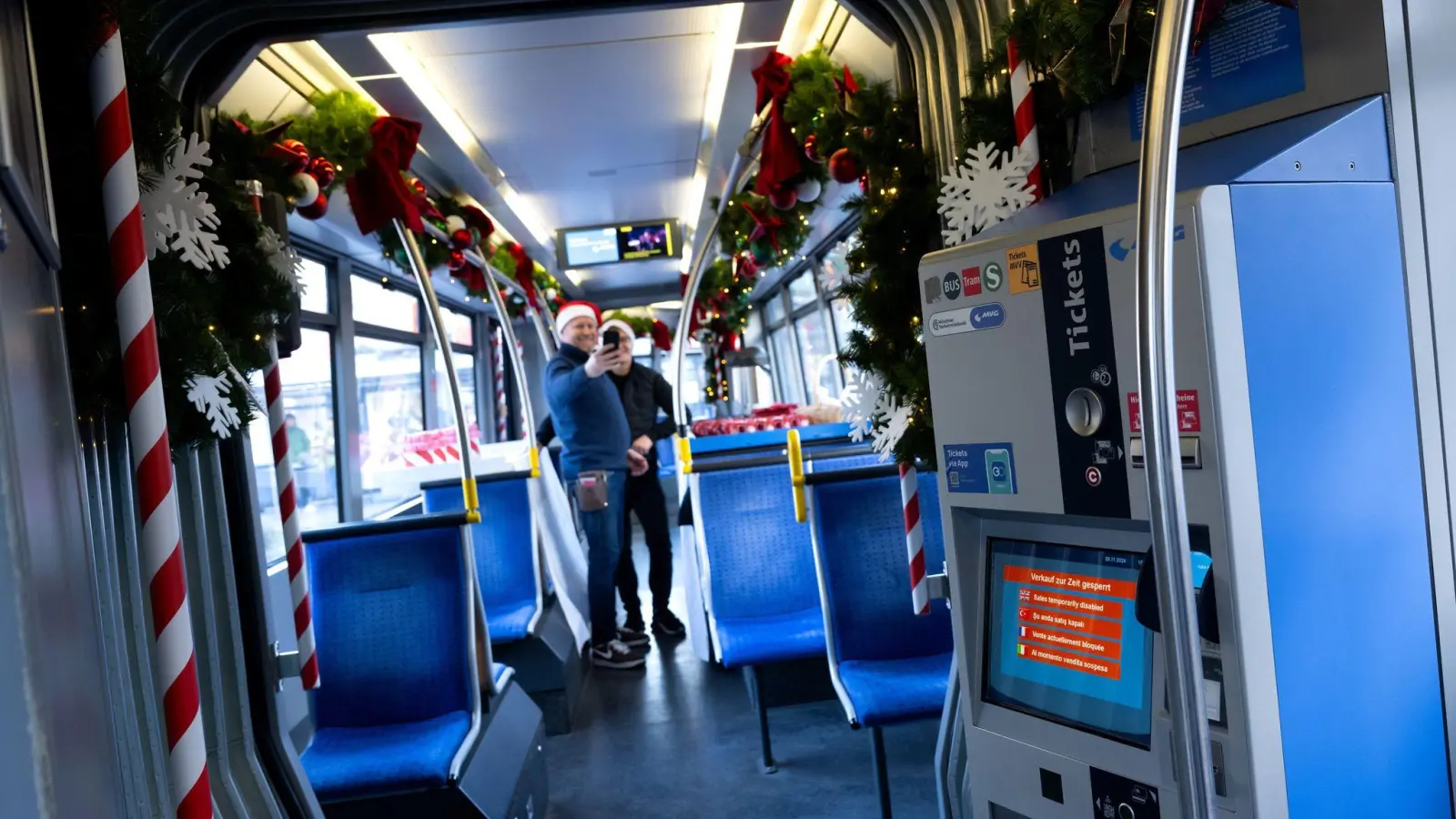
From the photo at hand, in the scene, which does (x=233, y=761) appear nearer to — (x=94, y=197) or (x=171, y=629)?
(x=171, y=629)

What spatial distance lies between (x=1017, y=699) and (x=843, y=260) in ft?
3.62

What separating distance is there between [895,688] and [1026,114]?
5.47ft

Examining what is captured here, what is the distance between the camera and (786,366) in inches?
563

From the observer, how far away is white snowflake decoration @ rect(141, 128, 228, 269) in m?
1.97

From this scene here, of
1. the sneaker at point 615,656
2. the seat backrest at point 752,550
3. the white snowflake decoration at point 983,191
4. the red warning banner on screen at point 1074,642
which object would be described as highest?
the white snowflake decoration at point 983,191

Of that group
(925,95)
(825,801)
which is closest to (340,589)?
(825,801)

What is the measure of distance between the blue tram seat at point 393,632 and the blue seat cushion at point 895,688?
1.05 meters

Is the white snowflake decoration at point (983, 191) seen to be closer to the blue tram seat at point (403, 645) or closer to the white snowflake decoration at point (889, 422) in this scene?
the white snowflake decoration at point (889, 422)

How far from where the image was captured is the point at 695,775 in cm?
383

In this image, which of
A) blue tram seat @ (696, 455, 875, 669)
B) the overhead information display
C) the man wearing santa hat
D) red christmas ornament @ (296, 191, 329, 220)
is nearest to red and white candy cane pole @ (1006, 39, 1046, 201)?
red christmas ornament @ (296, 191, 329, 220)

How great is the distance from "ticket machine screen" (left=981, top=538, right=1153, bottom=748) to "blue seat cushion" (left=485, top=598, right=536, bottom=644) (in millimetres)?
2688

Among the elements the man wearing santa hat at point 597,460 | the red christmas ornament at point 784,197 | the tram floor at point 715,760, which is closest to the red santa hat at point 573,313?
the man wearing santa hat at point 597,460

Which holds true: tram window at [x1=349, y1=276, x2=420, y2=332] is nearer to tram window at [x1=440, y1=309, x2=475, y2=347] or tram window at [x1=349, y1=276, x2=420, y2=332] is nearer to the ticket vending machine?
tram window at [x1=440, y1=309, x2=475, y2=347]

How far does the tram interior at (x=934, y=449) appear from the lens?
1346 millimetres
